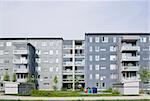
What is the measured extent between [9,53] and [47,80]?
8.47 ft

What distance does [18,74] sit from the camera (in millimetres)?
14758

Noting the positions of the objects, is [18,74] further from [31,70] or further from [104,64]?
[104,64]

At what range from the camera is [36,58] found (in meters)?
16.3

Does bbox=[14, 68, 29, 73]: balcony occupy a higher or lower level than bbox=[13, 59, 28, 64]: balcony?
lower

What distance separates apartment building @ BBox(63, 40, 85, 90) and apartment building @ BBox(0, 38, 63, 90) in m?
0.41

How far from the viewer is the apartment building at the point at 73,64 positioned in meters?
16.0

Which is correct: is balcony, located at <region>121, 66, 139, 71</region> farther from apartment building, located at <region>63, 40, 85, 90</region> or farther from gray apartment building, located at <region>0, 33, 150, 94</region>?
apartment building, located at <region>63, 40, 85, 90</region>

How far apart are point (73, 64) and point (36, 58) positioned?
213cm

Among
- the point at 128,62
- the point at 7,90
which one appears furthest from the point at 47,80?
the point at 7,90

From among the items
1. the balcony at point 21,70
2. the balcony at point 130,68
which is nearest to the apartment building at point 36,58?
the balcony at point 21,70

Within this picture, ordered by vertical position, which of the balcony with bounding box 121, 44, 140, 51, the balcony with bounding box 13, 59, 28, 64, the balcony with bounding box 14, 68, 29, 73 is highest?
the balcony with bounding box 121, 44, 140, 51

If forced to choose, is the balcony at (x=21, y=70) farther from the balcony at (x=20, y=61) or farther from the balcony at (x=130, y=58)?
the balcony at (x=130, y=58)

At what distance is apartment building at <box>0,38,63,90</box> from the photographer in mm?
14953

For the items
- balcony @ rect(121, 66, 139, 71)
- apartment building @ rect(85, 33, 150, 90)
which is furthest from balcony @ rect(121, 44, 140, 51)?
balcony @ rect(121, 66, 139, 71)
